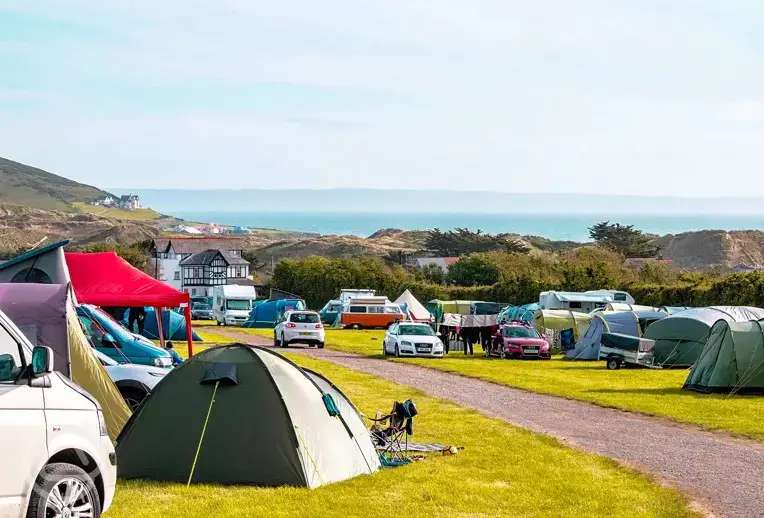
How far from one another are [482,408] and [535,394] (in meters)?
3.90

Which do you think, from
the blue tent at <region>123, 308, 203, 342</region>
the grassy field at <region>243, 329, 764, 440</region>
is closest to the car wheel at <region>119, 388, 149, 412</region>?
the grassy field at <region>243, 329, 764, 440</region>

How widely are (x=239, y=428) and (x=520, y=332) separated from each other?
87.7 ft

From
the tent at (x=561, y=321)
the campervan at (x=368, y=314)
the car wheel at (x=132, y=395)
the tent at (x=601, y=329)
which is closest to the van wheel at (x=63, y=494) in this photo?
the car wheel at (x=132, y=395)

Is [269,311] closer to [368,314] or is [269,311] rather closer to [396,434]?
[368,314]

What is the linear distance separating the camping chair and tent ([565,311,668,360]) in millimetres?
22427

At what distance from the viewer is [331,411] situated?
1395 cm

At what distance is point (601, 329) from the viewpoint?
37.9 metres

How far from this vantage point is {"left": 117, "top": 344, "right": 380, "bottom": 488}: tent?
13219 mm

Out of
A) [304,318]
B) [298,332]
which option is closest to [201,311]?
Result: [304,318]

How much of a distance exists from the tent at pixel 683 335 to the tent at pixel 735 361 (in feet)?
26.3

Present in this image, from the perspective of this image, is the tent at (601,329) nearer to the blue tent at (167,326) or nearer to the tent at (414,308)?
the blue tent at (167,326)

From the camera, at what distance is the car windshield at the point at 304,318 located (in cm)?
4300

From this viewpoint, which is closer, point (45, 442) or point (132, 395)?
point (45, 442)

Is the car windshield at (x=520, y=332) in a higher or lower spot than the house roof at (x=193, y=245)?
lower
